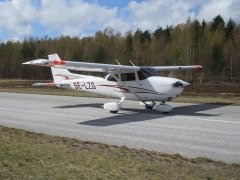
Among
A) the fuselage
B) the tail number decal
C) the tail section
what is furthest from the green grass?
the tail section

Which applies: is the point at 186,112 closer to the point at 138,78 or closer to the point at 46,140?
the point at 138,78

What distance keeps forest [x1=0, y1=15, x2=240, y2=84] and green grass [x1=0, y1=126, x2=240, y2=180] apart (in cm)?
4272

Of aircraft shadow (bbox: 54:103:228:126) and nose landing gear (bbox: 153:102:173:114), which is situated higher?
nose landing gear (bbox: 153:102:173:114)

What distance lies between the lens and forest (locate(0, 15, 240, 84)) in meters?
55.0

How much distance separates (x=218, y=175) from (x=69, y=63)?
8663 mm

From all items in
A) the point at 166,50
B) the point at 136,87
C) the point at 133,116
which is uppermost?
the point at 166,50

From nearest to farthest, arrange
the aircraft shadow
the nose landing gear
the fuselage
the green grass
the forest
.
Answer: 1. the green grass
2. the aircraft shadow
3. the fuselage
4. the nose landing gear
5. the forest

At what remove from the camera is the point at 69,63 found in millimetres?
Result: 13180

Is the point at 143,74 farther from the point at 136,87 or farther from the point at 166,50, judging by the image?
the point at 166,50

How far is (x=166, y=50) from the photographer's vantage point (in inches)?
2434

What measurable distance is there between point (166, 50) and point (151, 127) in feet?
171

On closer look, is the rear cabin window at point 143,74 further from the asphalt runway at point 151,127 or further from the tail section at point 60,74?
the tail section at point 60,74

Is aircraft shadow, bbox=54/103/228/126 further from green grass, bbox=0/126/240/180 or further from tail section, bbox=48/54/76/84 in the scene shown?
tail section, bbox=48/54/76/84

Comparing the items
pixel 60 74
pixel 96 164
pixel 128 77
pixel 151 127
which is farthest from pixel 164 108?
pixel 96 164
